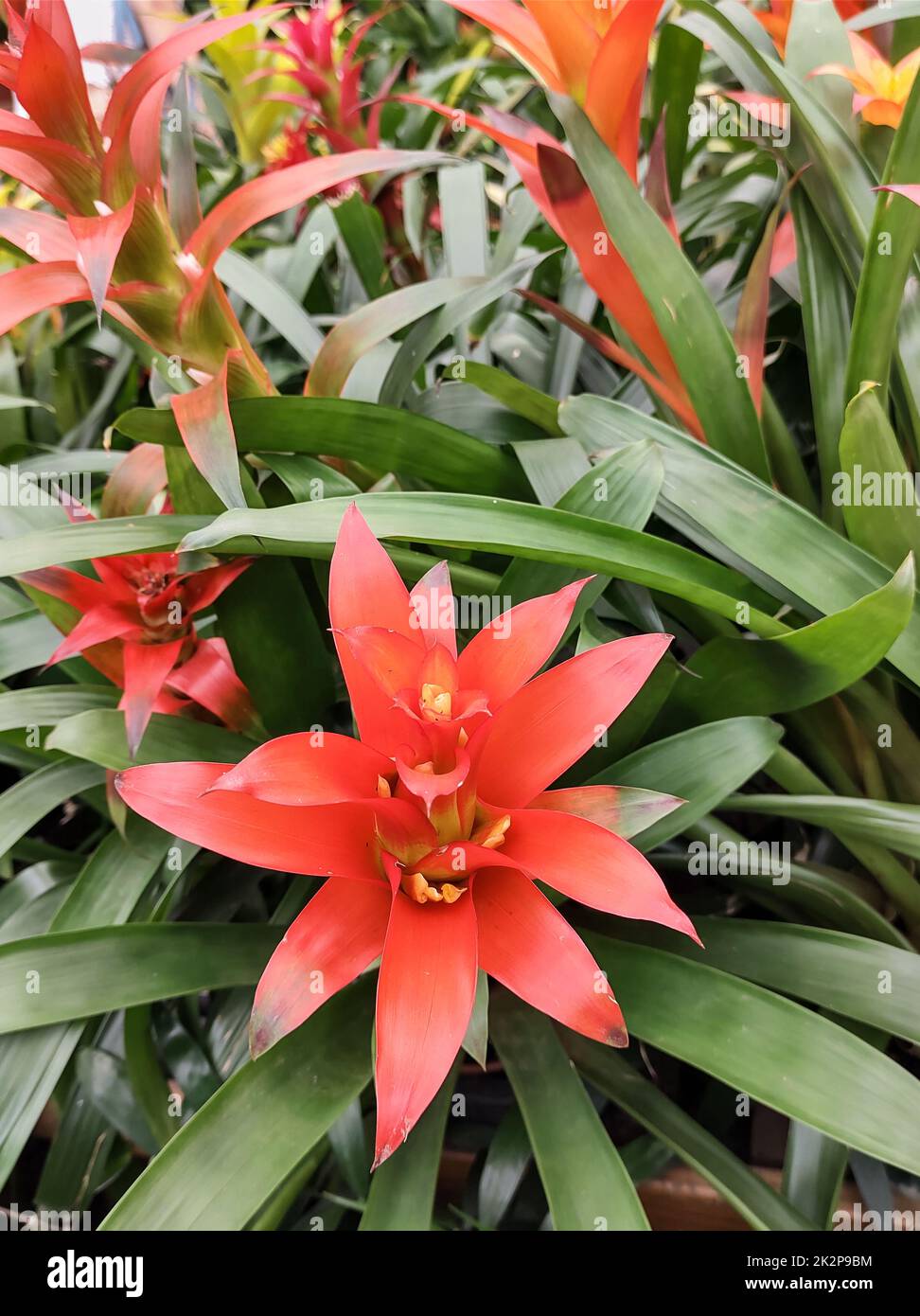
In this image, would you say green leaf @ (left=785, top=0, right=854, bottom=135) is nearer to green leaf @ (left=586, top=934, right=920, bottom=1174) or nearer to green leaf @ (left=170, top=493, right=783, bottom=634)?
green leaf @ (left=170, top=493, right=783, bottom=634)

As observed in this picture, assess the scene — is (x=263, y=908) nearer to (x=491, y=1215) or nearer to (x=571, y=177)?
(x=491, y=1215)

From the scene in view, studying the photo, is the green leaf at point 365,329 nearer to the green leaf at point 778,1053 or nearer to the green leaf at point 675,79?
the green leaf at point 675,79

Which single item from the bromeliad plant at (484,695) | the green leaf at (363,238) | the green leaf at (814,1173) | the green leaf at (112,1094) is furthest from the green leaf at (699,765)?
the green leaf at (363,238)

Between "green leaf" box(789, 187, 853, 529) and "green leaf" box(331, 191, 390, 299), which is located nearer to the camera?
"green leaf" box(789, 187, 853, 529)

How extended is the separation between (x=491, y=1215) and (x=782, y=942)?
1.11ft

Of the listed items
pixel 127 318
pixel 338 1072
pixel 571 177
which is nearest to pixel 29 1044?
pixel 338 1072

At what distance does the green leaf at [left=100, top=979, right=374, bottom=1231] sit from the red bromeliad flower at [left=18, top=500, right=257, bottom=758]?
0.81 feet

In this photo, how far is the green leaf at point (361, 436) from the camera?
0.63 m

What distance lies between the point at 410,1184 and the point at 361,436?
54cm

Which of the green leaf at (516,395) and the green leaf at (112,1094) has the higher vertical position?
the green leaf at (516,395)

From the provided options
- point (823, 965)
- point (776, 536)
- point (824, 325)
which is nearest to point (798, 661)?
point (776, 536)

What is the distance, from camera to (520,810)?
488 mm

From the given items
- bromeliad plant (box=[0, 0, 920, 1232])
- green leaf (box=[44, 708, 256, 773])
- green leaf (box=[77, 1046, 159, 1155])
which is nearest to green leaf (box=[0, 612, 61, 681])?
bromeliad plant (box=[0, 0, 920, 1232])

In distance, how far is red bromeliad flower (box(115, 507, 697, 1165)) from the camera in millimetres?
448
